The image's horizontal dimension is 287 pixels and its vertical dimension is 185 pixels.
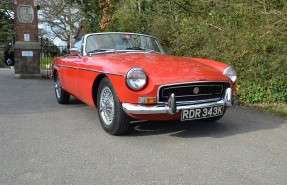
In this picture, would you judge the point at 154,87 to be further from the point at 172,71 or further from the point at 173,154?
the point at 173,154

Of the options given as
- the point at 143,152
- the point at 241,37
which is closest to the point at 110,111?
the point at 143,152

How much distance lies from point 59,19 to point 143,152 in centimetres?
3355

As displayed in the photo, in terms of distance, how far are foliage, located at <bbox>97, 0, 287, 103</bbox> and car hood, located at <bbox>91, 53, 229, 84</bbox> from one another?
2.51 m

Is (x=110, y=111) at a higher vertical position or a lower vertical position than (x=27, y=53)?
lower

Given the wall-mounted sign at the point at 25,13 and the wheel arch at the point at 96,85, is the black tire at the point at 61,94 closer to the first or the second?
the wheel arch at the point at 96,85

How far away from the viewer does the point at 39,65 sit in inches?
566

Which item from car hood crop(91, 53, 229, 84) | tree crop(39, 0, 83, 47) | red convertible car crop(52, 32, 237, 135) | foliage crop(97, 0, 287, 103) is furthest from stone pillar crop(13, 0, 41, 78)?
tree crop(39, 0, 83, 47)

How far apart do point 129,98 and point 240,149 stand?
1458mm

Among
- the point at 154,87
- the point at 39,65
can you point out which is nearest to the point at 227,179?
the point at 154,87

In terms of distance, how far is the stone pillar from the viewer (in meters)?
13.9

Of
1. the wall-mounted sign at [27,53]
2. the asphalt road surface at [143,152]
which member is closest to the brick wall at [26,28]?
the wall-mounted sign at [27,53]

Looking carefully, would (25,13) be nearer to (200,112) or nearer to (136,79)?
(136,79)

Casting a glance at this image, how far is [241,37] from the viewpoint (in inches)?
288

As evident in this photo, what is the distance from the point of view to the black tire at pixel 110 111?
4.20 meters
